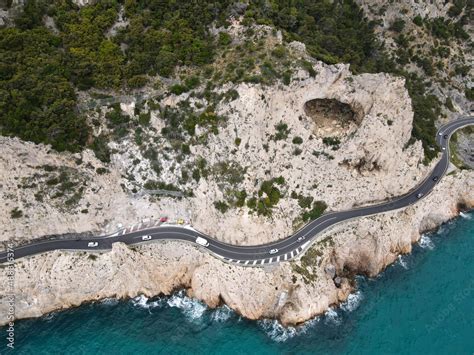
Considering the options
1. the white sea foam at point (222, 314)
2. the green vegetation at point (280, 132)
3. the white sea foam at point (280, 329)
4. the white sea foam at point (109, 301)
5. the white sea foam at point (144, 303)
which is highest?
the green vegetation at point (280, 132)

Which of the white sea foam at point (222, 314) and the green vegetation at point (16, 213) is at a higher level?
the white sea foam at point (222, 314)

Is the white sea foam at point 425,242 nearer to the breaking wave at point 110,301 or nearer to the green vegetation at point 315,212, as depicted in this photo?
the green vegetation at point 315,212

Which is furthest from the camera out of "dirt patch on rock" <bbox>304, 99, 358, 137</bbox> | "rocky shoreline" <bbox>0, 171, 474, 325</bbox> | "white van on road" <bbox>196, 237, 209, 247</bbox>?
"dirt patch on rock" <bbox>304, 99, 358, 137</bbox>

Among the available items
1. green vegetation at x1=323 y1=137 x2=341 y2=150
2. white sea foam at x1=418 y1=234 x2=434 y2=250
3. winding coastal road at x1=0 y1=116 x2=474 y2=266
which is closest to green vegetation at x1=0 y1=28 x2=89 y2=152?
winding coastal road at x1=0 y1=116 x2=474 y2=266

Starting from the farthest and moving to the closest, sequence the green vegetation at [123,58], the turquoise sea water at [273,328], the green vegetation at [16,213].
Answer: the green vegetation at [123,58] → the green vegetation at [16,213] → the turquoise sea water at [273,328]

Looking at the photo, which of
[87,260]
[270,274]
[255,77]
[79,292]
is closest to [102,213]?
[87,260]

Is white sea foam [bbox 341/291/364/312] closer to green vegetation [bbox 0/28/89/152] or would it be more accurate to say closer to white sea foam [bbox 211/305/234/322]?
white sea foam [bbox 211/305/234/322]

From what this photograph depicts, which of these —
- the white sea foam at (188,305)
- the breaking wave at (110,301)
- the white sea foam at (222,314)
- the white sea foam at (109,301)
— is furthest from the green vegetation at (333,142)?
the white sea foam at (109,301)
